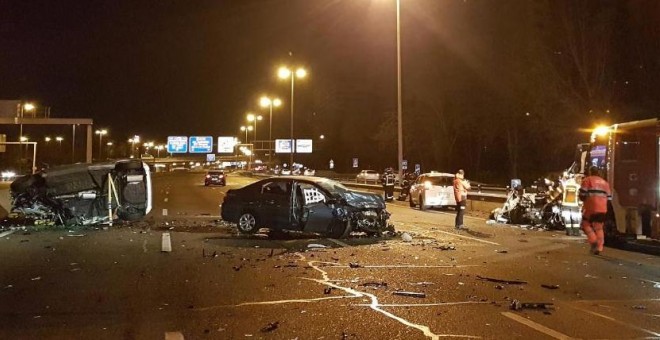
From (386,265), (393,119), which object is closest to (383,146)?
(393,119)

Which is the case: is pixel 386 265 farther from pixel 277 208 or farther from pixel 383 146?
pixel 383 146

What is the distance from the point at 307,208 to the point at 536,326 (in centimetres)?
887

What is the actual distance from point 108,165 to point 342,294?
11734mm

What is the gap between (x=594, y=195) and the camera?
13.8m

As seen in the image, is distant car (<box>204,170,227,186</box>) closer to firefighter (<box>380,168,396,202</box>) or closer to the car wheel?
firefighter (<box>380,168,396,202</box>)

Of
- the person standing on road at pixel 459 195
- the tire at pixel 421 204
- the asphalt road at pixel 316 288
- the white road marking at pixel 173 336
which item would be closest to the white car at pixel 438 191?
the tire at pixel 421 204

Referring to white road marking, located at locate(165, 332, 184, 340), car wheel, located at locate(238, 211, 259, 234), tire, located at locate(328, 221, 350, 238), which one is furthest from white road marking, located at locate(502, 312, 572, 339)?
car wheel, located at locate(238, 211, 259, 234)

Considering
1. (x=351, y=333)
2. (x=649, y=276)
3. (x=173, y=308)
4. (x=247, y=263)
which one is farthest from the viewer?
(x=247, y=263)

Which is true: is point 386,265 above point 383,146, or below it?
below

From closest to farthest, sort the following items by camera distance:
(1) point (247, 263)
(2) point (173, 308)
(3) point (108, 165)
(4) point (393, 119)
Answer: (2) point (173, 308), (1) point (247, 263), (3) point (108, 165), (4) point (393, 119)

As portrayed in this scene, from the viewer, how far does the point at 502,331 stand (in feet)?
23.0

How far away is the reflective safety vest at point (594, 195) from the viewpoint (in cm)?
1366

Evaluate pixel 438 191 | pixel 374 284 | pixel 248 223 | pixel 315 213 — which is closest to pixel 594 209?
pixel 315 213

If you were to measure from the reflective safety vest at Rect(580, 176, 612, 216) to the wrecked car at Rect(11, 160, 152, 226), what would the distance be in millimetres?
→ 11710
